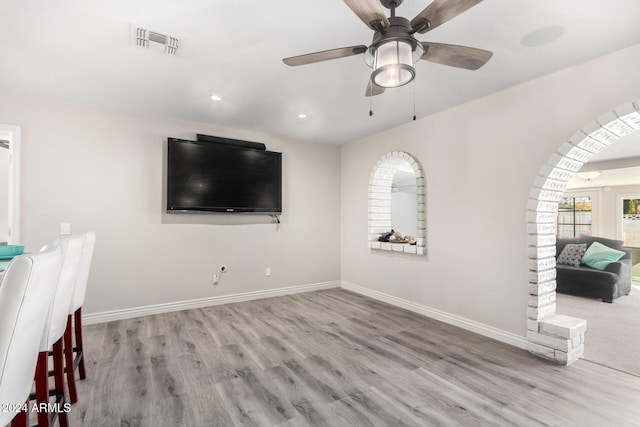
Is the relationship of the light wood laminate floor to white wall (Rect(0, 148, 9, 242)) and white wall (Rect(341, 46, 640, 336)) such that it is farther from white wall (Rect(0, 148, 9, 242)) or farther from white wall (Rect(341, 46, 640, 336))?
white wall (Rect(0, 148, 9, 242))

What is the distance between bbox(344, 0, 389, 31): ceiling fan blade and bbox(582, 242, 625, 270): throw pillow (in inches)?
211

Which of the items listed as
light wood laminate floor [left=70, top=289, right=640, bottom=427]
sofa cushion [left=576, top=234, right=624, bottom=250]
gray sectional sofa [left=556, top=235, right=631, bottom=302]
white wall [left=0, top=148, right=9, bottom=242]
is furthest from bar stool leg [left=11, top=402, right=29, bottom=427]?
sofa cushion [left=576, top=234, right=624, bottom=250]

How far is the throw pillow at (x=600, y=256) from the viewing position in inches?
187

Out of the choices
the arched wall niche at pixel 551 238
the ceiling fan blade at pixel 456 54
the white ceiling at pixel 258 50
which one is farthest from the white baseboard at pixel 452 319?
the ceiling fan blade at pixel 456 54

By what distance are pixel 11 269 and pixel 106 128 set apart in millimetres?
3211

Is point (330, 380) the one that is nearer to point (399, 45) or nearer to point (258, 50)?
point (399, 45)

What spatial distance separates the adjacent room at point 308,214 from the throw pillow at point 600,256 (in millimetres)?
55

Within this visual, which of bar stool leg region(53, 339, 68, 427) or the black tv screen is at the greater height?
the black tv screen

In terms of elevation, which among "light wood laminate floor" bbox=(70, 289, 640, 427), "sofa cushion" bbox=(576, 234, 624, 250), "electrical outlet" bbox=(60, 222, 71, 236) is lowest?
"light wood laminate floor" bbox=(70, 289, 640, 427)

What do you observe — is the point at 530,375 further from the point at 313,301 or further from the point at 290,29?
the point at 290,29

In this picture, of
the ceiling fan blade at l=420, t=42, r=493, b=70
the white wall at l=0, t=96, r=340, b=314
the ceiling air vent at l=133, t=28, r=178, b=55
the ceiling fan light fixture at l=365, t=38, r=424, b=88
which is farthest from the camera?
the white wall at l=0, t=96, r=340, b=314

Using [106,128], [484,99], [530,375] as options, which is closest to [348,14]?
[484,99]

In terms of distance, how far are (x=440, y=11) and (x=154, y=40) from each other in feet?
6.03

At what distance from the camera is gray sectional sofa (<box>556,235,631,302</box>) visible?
4375mm
